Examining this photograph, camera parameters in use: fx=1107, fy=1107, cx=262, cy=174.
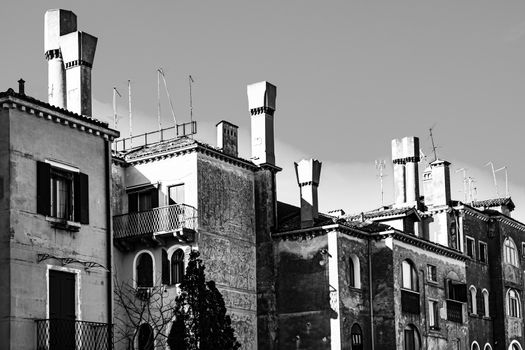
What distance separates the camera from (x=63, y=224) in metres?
31.0

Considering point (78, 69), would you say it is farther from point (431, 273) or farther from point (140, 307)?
point (431, 273)

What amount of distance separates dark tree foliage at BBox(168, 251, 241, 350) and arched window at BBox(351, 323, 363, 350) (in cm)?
907

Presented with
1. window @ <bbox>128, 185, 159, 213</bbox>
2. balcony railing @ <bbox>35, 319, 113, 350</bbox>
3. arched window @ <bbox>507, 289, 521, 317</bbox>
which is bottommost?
balcony railing @ <bbox>35, 319, 113, 350</bbox>

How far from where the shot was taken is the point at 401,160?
50.5 meters

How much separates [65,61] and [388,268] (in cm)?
1579

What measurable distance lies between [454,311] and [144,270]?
52.1ft

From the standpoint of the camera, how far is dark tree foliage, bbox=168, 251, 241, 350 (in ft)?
109

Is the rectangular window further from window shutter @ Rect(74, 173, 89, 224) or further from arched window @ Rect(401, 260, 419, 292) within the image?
window shutter @ Rect(74, 173, 89, 224)

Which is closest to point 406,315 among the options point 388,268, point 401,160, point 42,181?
point 388,268

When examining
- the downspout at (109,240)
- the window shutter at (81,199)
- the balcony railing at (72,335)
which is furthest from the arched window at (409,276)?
the window shutter at (81,199)

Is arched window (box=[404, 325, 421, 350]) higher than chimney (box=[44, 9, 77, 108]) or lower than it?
lower

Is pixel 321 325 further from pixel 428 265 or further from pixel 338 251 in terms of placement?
pixel 428 265

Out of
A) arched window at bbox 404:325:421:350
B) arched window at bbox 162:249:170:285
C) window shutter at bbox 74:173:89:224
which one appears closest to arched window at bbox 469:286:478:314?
arched window at bbox 404:325:421:350

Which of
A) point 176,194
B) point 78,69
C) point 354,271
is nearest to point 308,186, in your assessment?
point 354,271
